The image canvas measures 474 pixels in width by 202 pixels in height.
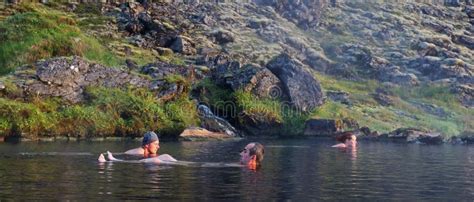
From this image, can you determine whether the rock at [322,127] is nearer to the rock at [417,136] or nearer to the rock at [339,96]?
the rock at [417,136]

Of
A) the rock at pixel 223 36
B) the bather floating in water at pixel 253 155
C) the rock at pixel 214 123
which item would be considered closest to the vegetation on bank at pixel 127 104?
the rock at pixel 214 123

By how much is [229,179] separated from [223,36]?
83.0 meters

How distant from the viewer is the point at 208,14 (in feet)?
394

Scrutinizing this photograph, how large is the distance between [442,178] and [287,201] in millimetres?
11882

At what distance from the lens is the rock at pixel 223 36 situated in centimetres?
11025

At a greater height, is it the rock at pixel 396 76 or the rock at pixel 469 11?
the rock at pixel 469 11

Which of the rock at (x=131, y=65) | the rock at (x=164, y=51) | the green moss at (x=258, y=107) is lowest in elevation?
the green moss at (x=258, y=107)

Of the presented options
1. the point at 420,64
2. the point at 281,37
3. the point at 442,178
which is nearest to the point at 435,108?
the point at 420,64

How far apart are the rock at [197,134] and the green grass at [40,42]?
1707cm

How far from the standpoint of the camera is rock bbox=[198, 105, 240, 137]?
6944 centimetres

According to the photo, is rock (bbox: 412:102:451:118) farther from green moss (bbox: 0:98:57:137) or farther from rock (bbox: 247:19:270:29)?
green moss (bbox: 0:98:57:137)

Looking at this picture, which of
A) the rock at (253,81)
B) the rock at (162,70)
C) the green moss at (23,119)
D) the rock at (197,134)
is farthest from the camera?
the rock at (253,81)

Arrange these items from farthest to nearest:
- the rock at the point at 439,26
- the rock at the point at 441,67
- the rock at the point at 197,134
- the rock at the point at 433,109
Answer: the rock at the point at 439,26 → the rock at the point at 441,67 → the rock at the point at 433,109 → the rock at the point at 197,134

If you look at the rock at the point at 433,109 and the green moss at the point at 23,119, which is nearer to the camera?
the green moss at the point at 23,119
